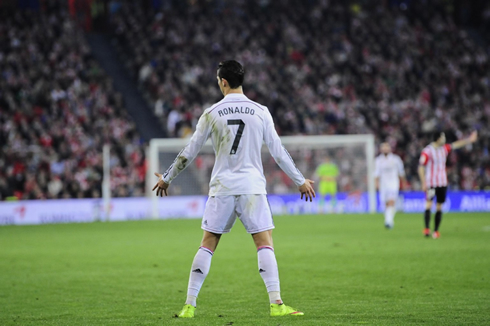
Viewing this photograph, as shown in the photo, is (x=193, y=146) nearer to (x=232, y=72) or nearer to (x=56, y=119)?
(x=232, y=72)

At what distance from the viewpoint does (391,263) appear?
10.9 m

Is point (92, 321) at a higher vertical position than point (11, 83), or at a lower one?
lower

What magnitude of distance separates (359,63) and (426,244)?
75.4 ft

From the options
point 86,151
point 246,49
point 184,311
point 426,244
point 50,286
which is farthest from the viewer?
point 246,49

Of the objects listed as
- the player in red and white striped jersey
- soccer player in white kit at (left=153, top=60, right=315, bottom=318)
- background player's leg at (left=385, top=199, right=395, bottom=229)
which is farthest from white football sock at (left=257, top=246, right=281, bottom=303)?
background player's leg at (left=385, top=199, right=395, bottom=229)

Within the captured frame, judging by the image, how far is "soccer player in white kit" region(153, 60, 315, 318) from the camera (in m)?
6.24

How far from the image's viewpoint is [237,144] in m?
6.24

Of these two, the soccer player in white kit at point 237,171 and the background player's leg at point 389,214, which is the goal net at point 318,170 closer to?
the background player's leg at point 389,214

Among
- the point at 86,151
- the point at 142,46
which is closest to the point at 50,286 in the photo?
the point at 86,151

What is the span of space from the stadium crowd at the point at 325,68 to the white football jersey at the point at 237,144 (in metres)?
23.9

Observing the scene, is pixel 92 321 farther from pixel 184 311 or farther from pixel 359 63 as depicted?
pixel 359 63

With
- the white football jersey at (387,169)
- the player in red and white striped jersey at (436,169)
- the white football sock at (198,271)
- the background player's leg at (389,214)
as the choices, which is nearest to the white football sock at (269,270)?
the white football sock at (198,271)

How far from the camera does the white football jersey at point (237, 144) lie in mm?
6242

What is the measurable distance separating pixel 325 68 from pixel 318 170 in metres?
8.39
